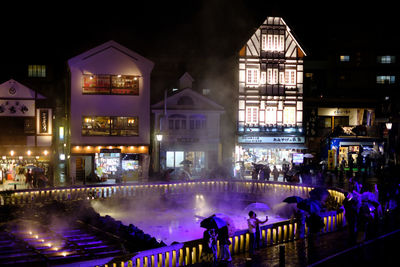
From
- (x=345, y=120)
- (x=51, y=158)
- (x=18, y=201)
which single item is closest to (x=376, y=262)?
(x=18, y=201)

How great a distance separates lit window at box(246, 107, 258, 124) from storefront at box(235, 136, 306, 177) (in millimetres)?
1543

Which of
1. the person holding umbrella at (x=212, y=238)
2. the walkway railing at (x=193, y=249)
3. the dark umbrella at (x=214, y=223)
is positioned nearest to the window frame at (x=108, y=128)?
the walkway railing at (x=193, y=249)

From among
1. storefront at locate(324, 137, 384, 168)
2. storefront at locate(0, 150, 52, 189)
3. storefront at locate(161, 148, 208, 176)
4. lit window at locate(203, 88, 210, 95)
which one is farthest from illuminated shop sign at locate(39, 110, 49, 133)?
storefront at locate(324, 137, 384, 168)

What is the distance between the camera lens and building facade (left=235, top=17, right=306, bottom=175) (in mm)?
39375

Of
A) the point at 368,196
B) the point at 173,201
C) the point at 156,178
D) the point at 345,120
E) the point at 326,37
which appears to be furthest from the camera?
the point at 326,37

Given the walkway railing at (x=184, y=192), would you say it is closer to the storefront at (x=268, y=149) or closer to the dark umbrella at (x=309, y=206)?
the dark umbrella at (x=309, y=206)

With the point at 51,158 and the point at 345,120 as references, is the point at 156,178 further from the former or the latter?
the point at 345,120

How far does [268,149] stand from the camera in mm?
39781

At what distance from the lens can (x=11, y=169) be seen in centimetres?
3456

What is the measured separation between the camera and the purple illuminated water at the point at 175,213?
20938 mm

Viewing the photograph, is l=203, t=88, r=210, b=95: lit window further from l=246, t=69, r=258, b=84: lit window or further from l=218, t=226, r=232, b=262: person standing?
l=218, t=226, r=232, b=262: person standing

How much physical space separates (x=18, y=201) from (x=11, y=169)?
13.7 m

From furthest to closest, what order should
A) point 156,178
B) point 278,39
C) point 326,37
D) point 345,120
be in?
point 326,37 → point 345,120 → point 278,39 → point 156,178

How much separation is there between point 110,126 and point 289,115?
1666cm
